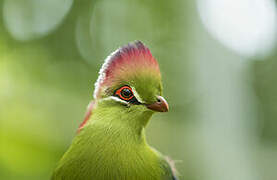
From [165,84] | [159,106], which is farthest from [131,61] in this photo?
[165,84]

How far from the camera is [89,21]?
21.5 feet

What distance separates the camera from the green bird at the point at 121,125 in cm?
158

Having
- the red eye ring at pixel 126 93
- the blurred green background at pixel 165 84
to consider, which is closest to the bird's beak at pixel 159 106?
the red eye ring at pixel 126 93

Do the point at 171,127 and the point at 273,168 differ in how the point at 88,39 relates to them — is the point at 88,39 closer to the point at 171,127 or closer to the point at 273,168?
the point at 171,127

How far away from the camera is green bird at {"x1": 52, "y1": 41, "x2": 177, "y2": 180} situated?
158 centimetres

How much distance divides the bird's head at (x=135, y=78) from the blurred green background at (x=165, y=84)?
2.14m

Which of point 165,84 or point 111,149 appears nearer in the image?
point 111,149

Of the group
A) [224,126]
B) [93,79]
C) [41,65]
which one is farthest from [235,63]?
[41,65]

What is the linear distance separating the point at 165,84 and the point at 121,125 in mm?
4819

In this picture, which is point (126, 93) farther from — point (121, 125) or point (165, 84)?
point (165, 84)

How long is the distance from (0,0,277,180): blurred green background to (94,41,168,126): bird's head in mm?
2136

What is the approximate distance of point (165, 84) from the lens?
6426mm

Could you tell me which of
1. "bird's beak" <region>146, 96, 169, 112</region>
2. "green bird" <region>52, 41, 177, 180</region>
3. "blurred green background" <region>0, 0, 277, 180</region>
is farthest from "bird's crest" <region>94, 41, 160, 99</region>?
"blurred green background" <region>0, 0, 277, 180</region>

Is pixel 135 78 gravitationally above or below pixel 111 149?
above
